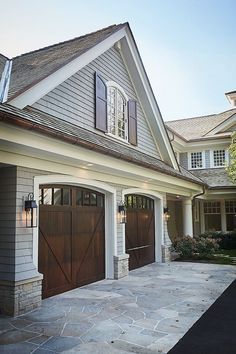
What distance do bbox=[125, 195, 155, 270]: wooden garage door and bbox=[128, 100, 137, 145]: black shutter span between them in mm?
1960

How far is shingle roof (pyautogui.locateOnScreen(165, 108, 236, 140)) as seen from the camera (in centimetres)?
2053

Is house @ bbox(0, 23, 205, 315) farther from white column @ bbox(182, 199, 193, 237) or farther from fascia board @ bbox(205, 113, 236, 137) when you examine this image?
fascia board @ bbox(205, 113, 236, 137)

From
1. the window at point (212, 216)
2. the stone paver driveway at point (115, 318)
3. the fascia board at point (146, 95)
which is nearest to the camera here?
the stone paver driveway at point (115, 318)

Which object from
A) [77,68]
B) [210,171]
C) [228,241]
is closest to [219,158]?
[210,171]

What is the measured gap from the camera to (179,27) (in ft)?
36.8

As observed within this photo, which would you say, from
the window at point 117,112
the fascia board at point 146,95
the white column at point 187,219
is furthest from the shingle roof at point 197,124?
the window at point 117,112

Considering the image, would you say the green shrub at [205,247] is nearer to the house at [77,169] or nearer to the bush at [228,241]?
the house at [77,169]

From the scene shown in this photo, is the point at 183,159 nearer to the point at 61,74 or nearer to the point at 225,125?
the point at 225,125

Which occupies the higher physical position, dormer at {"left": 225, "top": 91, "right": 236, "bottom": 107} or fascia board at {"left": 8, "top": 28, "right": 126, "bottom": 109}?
dormer at {"left": 225, "top": 91, "right": 236, "bottom": 107}

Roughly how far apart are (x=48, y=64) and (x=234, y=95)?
15.4 meters

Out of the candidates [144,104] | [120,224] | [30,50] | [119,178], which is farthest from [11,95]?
[144,104]

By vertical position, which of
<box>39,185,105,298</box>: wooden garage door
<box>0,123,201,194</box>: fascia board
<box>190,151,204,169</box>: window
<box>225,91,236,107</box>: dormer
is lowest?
<box>39,185,105,298</box>: wooden garage door

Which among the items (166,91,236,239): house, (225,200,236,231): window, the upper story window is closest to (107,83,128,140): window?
the upper story window

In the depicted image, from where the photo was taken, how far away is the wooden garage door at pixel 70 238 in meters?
7.27
